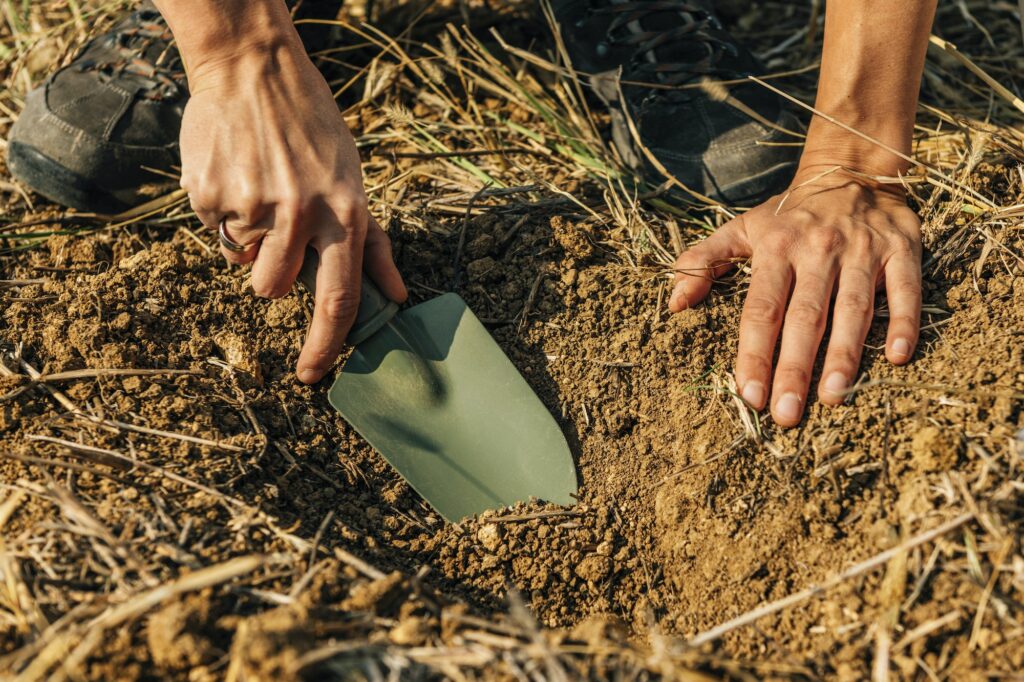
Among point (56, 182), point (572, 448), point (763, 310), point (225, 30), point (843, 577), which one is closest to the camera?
point (843, 577)

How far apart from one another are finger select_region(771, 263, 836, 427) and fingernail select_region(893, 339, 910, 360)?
0.43ft

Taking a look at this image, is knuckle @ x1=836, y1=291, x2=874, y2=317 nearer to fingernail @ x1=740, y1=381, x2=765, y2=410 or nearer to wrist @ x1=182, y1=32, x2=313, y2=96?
fingernail @ x1=740, y1=381, x2=765, y2=410

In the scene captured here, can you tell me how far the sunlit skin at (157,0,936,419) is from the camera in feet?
4.89

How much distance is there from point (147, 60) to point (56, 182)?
1.34 ft

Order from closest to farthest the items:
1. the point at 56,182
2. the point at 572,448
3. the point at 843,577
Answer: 1. the point at 843,577
2. the point at 572,448
3. the point at 56,182

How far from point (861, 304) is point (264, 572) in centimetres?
117

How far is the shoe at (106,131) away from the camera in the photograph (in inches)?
79.8

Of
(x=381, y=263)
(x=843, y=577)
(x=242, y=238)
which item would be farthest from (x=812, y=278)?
(x=242, y=238)

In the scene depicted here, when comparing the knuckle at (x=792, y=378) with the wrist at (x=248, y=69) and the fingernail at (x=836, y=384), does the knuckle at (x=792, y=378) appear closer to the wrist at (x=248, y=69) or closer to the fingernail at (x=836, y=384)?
the fingernail at (x=836, y=384)

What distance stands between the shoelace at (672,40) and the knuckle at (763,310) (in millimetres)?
789

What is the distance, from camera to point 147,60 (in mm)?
2160

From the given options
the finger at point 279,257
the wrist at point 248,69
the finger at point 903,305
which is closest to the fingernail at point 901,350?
the finger at point 903,305

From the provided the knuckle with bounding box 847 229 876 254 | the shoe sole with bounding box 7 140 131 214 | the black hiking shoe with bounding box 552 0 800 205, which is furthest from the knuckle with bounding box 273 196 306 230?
the knuckle with bounding box 847 229 876 254

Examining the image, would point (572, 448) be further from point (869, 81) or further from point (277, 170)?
point (869, 81)
